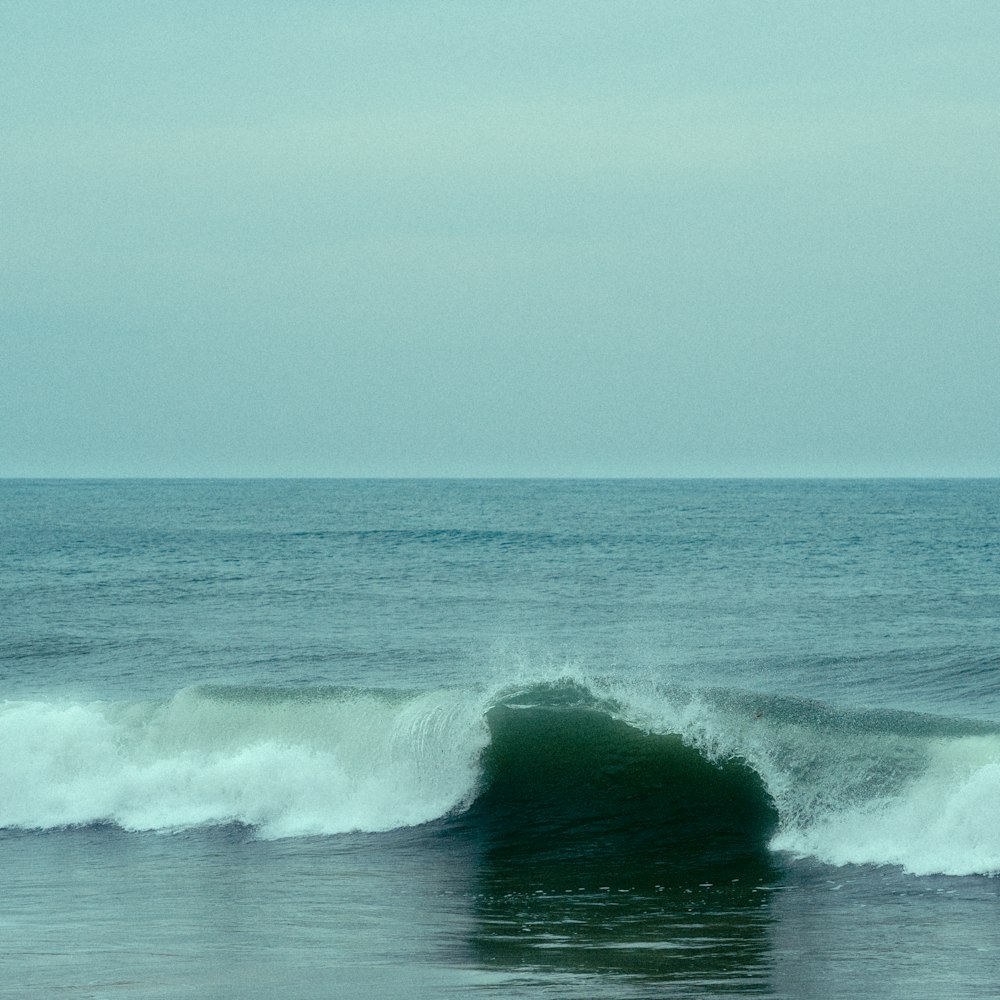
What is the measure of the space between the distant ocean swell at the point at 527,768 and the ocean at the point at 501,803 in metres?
0.04

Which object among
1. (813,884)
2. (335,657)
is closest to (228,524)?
(335,657)

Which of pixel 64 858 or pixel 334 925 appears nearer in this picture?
pixel 334 925

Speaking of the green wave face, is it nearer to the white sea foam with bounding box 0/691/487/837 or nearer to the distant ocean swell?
the distant ocean swell

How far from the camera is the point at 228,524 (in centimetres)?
→ 6531

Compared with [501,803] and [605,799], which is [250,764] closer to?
[501,803]

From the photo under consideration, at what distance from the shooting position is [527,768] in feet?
45.8

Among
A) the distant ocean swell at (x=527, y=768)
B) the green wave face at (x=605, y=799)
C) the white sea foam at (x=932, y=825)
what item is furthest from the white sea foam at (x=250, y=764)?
the white sea foam at (x=932, y=825)

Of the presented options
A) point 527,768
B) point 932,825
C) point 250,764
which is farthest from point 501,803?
point 932,825

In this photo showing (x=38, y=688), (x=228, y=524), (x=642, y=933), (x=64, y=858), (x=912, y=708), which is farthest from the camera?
(x=228, y=524)

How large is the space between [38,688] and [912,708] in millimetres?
12427

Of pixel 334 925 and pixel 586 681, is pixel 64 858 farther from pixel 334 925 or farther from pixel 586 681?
pixel 586 681

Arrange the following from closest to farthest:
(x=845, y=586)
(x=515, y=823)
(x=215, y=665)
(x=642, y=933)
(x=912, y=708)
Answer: (x=642, y=933) → (x=515, y=823) → (x=912, y=708) → (x=215, y=665) → (x=845, y=586)

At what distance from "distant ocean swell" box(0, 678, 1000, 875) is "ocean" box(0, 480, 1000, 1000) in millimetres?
35

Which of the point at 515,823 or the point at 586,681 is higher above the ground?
the point at 586,681
